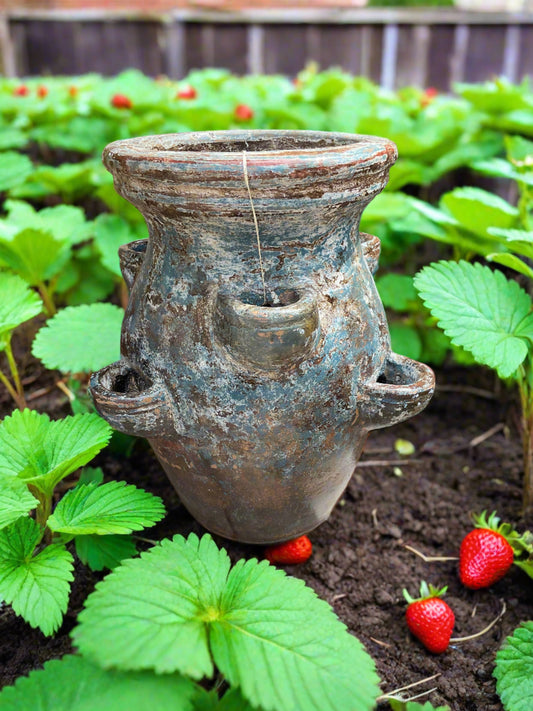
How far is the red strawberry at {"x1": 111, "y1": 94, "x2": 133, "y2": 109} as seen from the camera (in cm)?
297

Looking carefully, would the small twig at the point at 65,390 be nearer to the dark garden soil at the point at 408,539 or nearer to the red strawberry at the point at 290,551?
the dark garden soil at the point at 408,539

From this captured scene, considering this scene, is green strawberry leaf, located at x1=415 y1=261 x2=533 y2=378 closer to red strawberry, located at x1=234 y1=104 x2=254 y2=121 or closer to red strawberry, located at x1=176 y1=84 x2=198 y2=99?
red strawberry, located at x1=234 y1=104 x2=254 y2=121

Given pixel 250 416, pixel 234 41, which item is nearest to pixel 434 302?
pixel 250 416

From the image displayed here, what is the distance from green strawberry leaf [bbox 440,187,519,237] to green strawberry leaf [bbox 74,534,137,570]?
1278 mm

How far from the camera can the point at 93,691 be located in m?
0.87

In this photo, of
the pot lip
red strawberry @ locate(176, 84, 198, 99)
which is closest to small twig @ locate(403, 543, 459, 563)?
the pot lip

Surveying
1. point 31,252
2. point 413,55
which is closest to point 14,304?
point 31,252

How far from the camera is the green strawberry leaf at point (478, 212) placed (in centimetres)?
178

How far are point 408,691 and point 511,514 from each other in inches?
25.4

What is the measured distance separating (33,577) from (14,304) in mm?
622

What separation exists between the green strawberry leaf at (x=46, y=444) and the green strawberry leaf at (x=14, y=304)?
24 centimetres

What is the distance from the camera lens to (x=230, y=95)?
3.32 metres

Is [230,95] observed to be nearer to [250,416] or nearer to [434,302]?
[434,302]

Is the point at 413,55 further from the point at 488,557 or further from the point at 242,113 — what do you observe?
the point at 488,557
